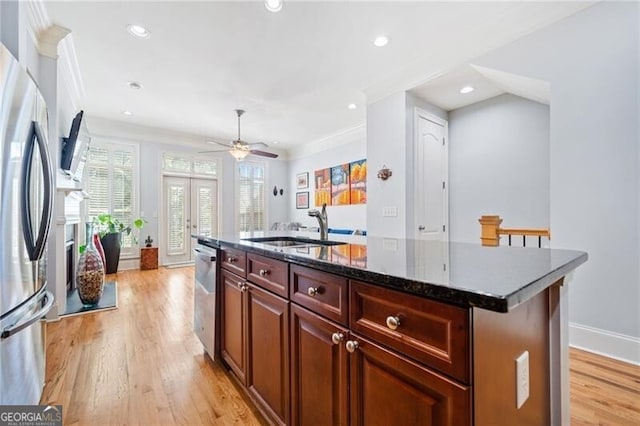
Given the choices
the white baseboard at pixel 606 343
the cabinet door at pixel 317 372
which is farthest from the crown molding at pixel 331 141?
the cabinet door at pixel 317 372

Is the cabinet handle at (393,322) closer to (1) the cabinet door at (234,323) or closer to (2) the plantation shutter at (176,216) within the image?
(1) the cabinet door at (234,323)

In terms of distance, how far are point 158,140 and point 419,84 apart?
5308 millimetres

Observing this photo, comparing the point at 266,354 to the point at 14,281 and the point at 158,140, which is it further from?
the point at 158,140

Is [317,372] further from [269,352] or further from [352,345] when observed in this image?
[269,352]

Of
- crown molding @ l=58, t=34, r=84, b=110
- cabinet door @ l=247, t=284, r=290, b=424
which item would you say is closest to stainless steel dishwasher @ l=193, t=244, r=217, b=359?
cabinet door @ l=247, t=284, r=290, b=424

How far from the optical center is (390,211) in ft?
12.7

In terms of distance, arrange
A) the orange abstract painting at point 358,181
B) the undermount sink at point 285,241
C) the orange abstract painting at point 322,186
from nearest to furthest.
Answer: the undermount sink at point 285,241 < the orange abstract painting at point 358,181 < the orange abstract painting at point 322,186

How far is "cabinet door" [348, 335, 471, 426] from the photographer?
708mm

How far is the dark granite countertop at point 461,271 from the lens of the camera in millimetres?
659

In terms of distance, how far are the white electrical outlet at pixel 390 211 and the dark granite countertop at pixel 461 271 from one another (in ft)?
8.06

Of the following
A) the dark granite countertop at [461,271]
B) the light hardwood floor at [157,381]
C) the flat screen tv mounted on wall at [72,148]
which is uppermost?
the flat screen tv mounted on wall at [72,148]

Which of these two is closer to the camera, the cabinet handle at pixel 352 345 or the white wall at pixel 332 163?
the cabinet handle at pixel 352 345

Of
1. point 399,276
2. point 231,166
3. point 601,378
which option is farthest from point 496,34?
point 231,166

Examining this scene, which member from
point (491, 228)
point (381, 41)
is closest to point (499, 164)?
point (491, 228)
